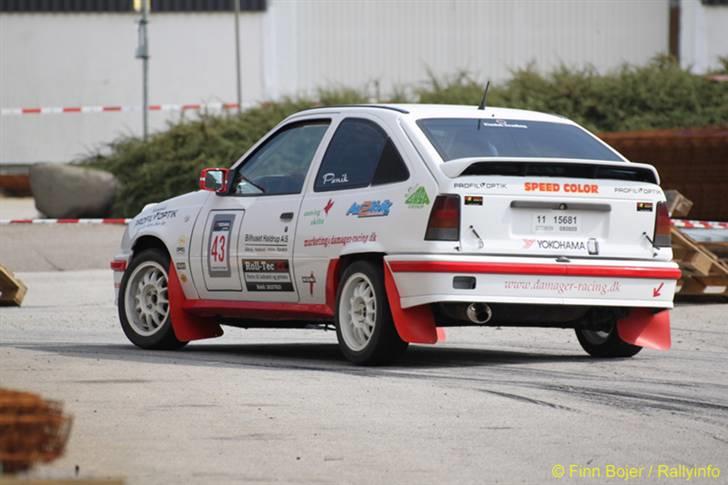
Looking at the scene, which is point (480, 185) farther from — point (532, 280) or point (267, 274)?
point (267, 274)

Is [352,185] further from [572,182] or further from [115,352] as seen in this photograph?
[115,352]

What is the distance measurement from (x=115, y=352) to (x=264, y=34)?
2756 centimetres

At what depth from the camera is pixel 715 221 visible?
18922mm

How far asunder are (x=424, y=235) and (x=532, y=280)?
694 mm

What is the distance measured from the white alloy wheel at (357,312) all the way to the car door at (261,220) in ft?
1.85

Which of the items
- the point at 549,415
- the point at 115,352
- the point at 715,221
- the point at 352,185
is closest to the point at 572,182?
the point at 352,185

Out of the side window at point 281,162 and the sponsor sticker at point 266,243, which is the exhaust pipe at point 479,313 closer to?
the sponsor sticker at point 266,243

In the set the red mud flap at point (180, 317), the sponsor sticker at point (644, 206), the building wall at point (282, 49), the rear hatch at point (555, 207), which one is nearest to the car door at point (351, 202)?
the rear hatch at point (555, 207)

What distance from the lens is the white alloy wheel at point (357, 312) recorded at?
10.5 metres

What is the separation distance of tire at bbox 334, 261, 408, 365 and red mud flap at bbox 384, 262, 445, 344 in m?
0.07

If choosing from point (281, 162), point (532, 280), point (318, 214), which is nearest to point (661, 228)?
point (532, 280)

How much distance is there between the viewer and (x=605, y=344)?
11312mm

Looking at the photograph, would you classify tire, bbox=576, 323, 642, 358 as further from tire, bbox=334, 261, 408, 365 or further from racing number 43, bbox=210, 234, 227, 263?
racing number 43, bbox=210, 234, 227, 263

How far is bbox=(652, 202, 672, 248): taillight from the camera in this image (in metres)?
10.8
